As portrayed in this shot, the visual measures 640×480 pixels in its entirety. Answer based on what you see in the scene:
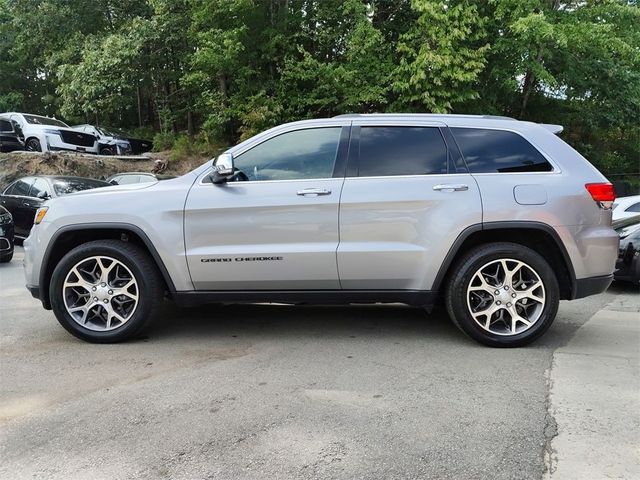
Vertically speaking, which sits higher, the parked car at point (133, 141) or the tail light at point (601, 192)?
the parked car at point (133, 141)

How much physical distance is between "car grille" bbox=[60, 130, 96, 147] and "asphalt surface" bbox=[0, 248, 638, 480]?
16997 millimetres

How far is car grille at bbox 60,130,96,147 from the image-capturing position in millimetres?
20703

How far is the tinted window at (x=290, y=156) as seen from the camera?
4809mm

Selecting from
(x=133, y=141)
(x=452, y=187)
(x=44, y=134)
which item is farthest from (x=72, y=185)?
(x=133, y=141)

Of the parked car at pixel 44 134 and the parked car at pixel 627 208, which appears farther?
the parked car at pixel 44 134

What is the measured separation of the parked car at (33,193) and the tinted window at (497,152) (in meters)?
8.64

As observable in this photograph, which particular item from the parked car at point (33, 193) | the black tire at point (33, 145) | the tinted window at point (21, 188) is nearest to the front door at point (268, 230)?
Result: the parked car at point (33, 193)

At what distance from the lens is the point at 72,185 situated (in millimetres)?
11711

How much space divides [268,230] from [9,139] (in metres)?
19.2

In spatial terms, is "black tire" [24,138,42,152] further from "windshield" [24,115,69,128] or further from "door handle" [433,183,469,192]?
"door handle" [433,183,469,192]

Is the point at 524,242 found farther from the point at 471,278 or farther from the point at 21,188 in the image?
the point at 21,188

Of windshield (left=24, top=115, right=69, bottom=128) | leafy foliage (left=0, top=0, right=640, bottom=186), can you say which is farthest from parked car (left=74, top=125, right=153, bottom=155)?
windshield (left=24, top=115, right=69, bottom=128)

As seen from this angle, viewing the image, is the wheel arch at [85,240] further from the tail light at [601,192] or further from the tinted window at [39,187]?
the tinted window at [39,187]

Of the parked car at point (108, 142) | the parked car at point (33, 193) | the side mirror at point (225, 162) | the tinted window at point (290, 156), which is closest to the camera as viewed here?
the side mirror at point (225, 162)
